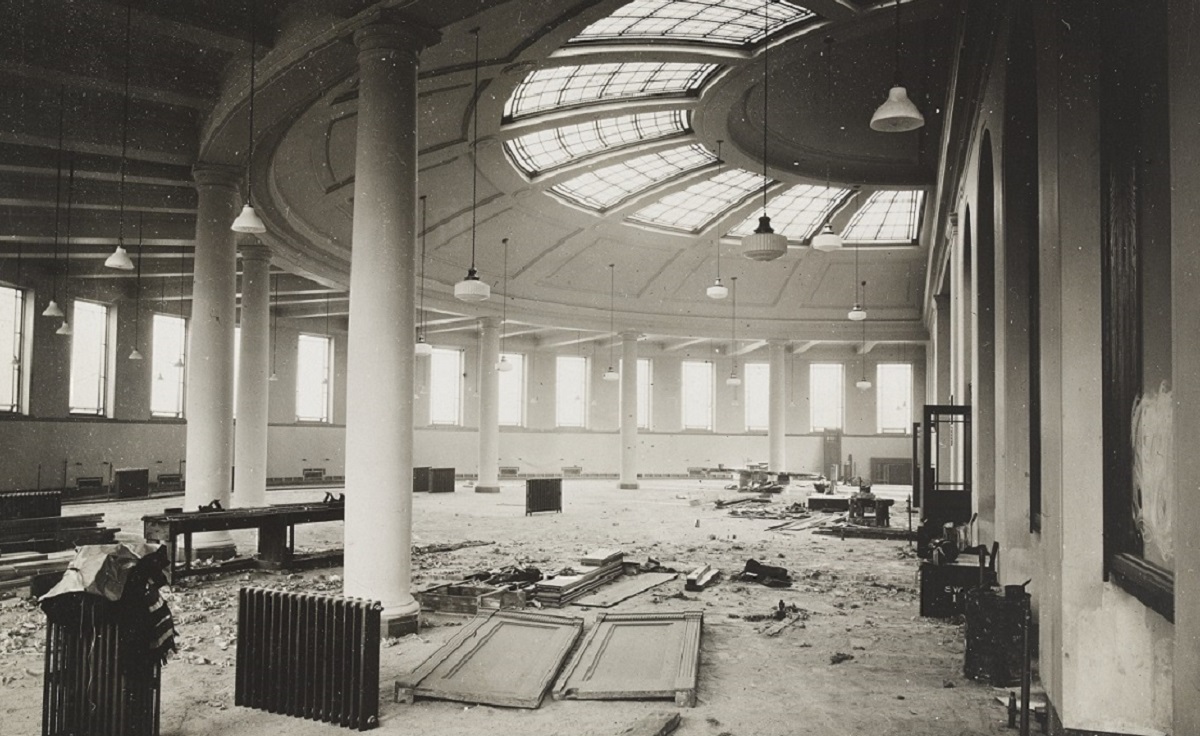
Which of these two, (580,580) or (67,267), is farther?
(67,267)

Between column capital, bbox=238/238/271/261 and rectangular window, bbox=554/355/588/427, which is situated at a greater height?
column capital, bbox=238/238/271/261

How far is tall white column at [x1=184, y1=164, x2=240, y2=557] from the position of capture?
12273mm

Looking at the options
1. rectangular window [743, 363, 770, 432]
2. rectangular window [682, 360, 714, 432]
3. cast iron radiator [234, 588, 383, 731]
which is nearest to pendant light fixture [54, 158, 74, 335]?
cast iron radiator [234, 588, 383, 731]

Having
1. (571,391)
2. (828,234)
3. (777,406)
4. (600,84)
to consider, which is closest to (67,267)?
(600,84)

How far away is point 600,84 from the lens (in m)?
14.6

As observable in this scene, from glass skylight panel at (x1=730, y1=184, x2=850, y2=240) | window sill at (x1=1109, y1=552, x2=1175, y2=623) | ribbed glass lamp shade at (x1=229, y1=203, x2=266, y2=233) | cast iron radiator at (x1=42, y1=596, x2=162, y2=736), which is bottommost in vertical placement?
cast iron radiator at (x1=42, y1=596, x2=162, y2=736)

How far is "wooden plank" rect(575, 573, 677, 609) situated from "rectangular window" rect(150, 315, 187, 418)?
1833 centimetres

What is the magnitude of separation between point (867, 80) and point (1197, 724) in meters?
12.1

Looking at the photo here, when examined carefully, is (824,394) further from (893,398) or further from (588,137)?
(588,137)

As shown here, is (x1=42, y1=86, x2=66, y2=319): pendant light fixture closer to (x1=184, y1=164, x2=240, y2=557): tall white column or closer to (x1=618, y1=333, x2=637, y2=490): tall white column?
(x1=184, y1=164, x2=240, y2=557): tall white column

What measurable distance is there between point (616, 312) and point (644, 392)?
8.65m

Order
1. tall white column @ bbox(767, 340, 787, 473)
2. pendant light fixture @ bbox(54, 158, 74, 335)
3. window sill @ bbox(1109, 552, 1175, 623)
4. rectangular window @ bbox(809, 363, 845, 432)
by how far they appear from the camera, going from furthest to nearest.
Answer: rectangular window @ bbox(809, 363, 845, 432)
tall white column @ bbox(767, 340, 787, 473)
pendant light fixture @ bbox(54, 158, 74, 335)
window sill @ bbox(1109, 552, 1175, 623)

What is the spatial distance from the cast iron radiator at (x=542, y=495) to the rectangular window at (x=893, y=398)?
762 inches

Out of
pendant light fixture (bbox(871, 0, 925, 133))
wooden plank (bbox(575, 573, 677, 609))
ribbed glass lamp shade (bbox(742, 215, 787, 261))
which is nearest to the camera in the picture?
pendant light fixture (bbox(871, 0, 925, 133))
